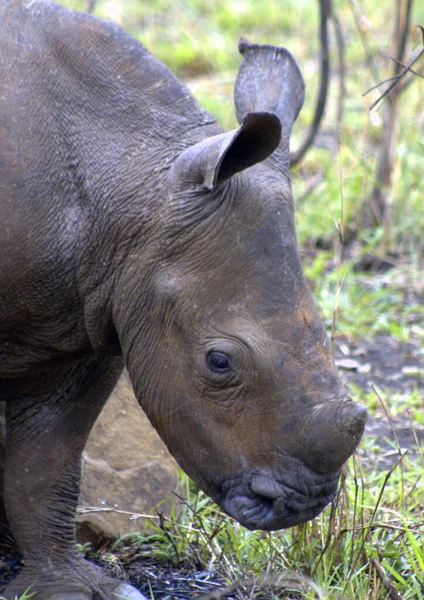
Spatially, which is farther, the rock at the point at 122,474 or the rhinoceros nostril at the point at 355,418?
the rock at the point at 122,474

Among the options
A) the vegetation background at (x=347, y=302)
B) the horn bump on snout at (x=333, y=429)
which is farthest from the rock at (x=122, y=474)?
the horn bump on snout at (x=333, y=429)

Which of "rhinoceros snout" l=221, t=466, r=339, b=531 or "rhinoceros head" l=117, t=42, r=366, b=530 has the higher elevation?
"rhinoceros head" l=117, t=42, r=366, b=530

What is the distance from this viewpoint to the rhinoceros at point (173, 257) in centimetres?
329

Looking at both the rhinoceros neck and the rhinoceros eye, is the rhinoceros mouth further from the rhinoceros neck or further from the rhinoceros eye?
the rhinoceros neck

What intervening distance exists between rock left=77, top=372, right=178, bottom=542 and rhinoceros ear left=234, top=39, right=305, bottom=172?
168 cm

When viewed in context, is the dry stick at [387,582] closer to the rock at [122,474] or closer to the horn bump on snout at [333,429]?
the horn bump on snout at [333,429]

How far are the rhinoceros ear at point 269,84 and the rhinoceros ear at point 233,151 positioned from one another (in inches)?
→ 16.6

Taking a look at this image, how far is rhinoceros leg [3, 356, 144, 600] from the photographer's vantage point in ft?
13.5

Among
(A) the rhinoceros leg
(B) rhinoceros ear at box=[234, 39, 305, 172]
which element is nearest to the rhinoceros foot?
(A) the rhinoceros leg

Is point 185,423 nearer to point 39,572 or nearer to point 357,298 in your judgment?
point 39,572

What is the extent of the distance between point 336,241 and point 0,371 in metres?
4.80

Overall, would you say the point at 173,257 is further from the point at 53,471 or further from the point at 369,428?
the point at 369,428

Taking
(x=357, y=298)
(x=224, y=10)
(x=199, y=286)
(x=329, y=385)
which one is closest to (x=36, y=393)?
(x=199, y=286)

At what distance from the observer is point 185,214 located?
343cm
